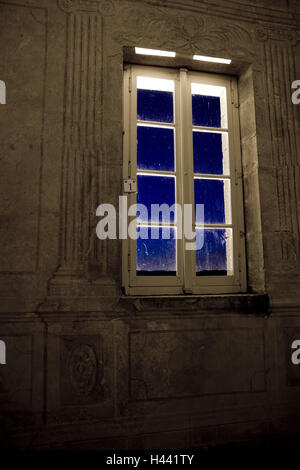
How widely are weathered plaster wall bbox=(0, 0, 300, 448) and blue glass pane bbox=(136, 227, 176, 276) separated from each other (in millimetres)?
230

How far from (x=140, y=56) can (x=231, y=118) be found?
0.89 metres

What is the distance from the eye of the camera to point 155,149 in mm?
2605

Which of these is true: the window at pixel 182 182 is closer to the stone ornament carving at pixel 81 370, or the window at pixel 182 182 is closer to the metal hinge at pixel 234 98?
the metal hinge at pixel 234 98

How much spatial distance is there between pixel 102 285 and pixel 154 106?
4.86 feet

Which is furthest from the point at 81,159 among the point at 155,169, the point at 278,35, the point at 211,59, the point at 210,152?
the point at 278,35

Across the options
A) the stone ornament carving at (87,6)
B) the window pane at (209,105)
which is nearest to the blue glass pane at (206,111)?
the window pane at (209,105)

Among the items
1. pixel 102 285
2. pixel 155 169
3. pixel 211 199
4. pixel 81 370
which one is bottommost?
pixel 81 370

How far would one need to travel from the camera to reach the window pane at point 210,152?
106 inches

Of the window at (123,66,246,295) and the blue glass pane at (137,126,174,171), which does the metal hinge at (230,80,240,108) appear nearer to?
the window at (123,66,246,295)

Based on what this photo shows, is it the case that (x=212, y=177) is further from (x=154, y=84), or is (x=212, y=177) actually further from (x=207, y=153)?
(x=154, y=84)

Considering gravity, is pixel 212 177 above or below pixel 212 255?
above

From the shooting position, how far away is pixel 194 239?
8.41ft

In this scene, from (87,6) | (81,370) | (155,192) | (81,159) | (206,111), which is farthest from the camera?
(206,111)
